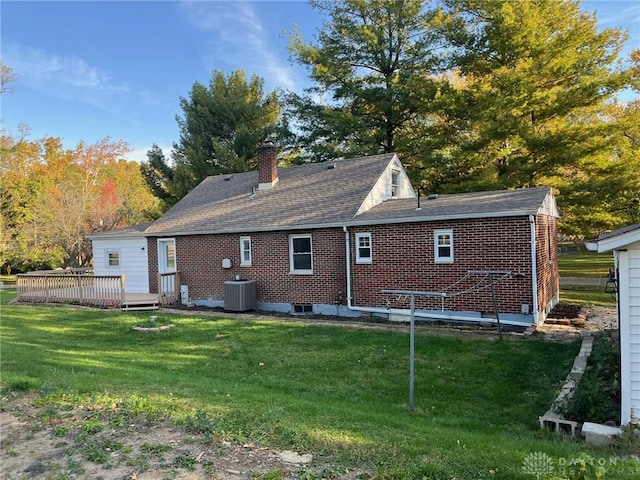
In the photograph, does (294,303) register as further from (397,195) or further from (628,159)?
(628,159)

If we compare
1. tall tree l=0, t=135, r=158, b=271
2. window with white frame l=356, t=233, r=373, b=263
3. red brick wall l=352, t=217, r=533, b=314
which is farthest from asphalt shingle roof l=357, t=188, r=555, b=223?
tall tree l=0, t=135, r=158, b=271

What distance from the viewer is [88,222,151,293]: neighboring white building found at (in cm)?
1759

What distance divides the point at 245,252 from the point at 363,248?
4484 millimetres

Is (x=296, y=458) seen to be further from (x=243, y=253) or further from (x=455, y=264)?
(x=243, y=253)

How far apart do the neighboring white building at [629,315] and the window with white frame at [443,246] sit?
622 centimetres

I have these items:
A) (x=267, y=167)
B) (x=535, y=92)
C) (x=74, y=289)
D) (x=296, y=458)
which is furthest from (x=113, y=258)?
(x=535, y=92)

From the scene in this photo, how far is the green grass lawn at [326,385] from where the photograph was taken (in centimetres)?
409

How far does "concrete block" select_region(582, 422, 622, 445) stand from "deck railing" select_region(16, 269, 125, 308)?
46.5 ft

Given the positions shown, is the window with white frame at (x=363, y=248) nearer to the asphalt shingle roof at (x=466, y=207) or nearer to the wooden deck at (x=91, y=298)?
the asphalt shingle roof at (x=466, y=207)

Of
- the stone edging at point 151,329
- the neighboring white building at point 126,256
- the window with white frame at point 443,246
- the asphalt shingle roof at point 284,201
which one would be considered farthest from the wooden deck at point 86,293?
the window with white frame at point 443,246

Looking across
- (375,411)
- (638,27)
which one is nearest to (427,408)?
(375,411)

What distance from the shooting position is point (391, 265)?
40.4 ft

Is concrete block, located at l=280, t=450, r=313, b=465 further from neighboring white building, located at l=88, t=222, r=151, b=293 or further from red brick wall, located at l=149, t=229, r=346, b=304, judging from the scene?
neighboring white building, located at l=88, t=222, r=151, b=293

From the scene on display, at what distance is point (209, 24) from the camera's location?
15.1 meters
